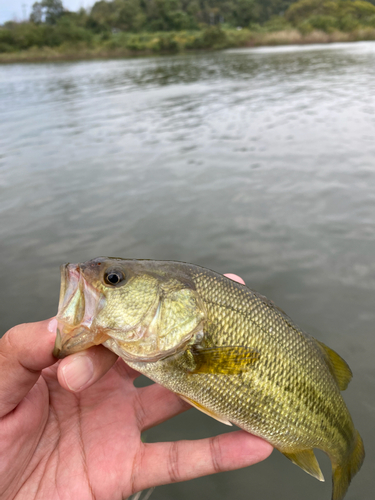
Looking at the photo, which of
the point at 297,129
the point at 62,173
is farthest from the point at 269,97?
the point at 62,173

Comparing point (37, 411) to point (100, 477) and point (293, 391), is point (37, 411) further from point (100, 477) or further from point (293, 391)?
point (293, 391)

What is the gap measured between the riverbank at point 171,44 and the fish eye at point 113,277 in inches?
2395

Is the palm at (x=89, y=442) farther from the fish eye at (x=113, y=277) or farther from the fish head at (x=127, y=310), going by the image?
the fish eye at (x=113, y=277)

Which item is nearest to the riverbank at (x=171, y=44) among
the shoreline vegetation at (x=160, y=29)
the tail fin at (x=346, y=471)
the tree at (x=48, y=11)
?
the shoreline vegetation at (x=160, y=29)

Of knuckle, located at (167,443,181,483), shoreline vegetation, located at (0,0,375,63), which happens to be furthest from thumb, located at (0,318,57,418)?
shoreline vegetation, located at (0,0,375,63)

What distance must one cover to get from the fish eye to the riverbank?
200 feet

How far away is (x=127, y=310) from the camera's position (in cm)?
184

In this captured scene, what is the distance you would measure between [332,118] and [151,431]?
11.7 meters

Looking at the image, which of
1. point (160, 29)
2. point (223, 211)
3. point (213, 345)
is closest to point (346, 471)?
point (213, 345)

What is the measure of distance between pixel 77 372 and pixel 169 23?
104 metres

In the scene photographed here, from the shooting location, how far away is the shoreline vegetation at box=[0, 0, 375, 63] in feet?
194

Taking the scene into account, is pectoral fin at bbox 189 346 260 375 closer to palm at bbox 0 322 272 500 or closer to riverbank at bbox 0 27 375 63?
palm at bbox 0 322 272 500

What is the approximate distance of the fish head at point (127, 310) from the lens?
1712mm

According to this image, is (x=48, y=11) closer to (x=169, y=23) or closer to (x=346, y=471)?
(x=169, y=23)
